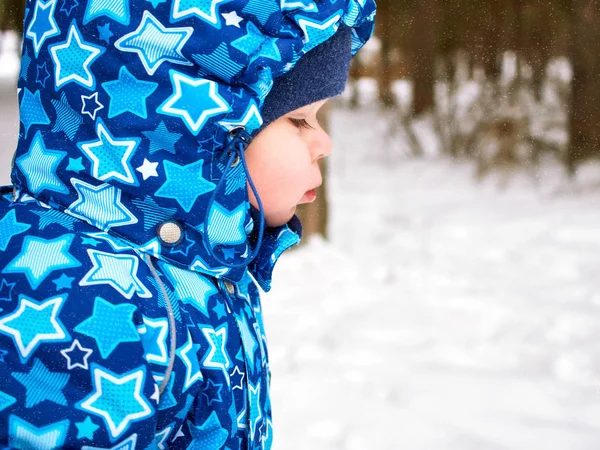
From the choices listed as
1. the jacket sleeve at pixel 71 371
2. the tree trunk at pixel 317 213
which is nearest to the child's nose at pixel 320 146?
the jacket sleeve at pixel 71 371

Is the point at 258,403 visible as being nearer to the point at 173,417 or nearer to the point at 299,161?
the point at 173,417

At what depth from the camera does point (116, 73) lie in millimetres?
1174

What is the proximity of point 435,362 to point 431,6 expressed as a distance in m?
6.18

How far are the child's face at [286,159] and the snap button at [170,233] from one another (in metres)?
0.20

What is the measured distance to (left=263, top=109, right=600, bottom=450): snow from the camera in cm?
225

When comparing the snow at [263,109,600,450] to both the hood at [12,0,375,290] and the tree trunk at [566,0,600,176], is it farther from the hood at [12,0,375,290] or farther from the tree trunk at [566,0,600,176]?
the hood at [12,0,375,290]

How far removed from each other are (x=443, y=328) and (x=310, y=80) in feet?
6.21

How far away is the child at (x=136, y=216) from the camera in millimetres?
1065

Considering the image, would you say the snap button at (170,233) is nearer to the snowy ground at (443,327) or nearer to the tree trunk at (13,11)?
the snowy ground at (443,327)

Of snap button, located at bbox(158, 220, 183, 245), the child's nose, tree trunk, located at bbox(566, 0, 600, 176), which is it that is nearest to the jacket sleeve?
snap button, located at bbox(158, 220, 183, 245)

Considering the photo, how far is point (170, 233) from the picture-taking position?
1.22m

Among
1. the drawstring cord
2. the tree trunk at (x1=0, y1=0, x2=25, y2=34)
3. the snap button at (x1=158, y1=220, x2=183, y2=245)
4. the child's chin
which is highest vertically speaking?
the tree trunk at (x1=0, y1=0, x2=25, y2=34)

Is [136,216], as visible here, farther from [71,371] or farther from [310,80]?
[310,80]

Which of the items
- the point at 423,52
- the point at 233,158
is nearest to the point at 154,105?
the point at 233,158
